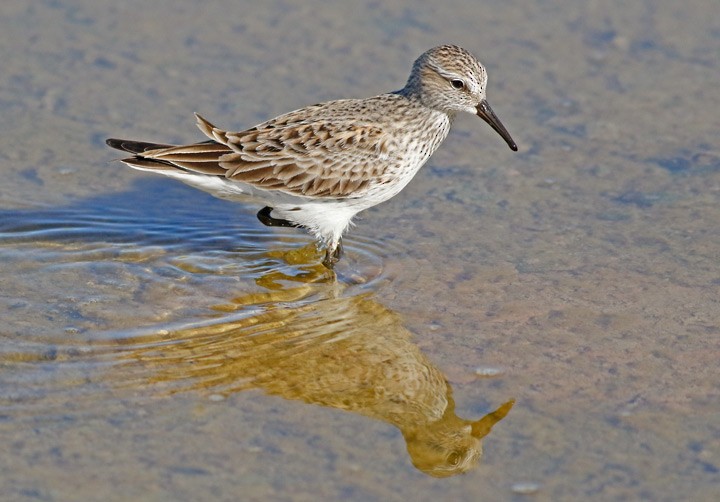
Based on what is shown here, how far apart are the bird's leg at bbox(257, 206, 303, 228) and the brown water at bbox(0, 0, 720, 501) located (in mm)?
155

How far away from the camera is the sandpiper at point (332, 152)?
27.9 ft

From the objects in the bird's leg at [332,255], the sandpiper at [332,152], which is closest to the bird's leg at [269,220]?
the sandpiper at [332,152]

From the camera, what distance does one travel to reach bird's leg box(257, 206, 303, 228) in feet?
30.2

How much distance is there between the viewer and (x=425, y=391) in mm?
7016

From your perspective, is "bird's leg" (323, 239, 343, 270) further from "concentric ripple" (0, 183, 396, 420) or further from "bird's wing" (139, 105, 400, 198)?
"bird's wing" (139, 105, 400, 198)

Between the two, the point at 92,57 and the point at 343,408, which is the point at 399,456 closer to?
the point at 343,408

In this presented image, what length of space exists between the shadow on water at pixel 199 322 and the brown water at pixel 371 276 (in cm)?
2

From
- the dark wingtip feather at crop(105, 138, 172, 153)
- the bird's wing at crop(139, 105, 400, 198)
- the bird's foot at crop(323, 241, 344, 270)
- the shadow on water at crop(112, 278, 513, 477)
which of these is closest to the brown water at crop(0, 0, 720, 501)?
the shadow on water at crop(112, 278, 513, 477)

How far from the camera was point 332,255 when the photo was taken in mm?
8820

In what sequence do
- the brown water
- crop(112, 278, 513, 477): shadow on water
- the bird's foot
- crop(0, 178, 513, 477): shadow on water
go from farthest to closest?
the bird's foot → crop(0, 178, 513, 477): shadow on water → crop(112, 278, 513, 477): shadow on water → the brown water

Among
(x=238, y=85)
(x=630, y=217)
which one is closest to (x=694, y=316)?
(x=630, y=217)

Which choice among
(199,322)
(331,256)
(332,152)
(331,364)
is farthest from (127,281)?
(331,364)

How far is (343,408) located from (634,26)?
7342 mm

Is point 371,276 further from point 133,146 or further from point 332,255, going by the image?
point 133,146
